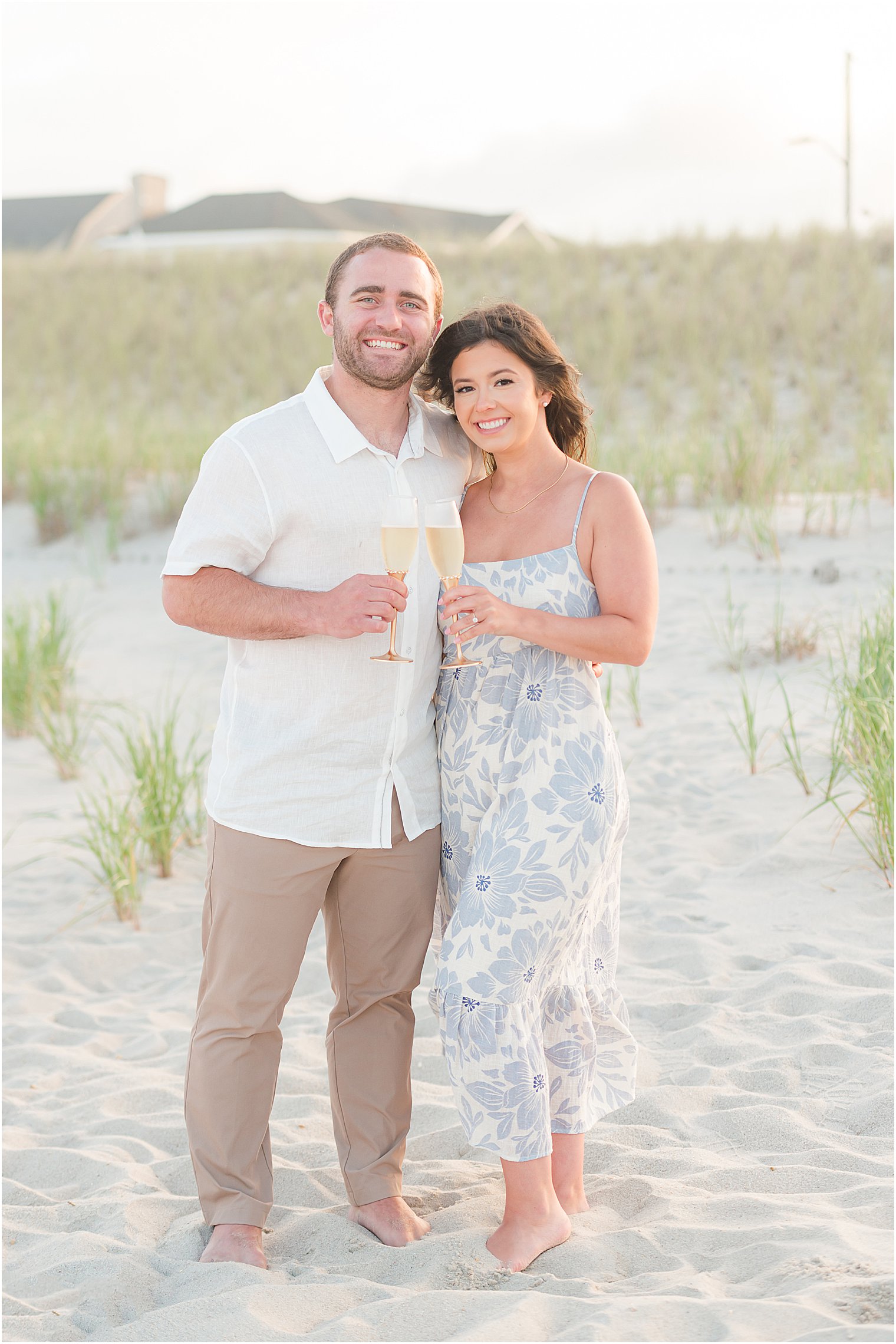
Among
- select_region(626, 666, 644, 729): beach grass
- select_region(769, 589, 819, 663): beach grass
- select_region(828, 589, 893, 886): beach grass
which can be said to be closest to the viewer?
select_region(828, 589, 893, 886): beach grass

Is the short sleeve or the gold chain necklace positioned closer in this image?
the short sleeve

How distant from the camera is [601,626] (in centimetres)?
250

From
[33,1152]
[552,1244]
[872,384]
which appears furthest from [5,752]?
[872,384]

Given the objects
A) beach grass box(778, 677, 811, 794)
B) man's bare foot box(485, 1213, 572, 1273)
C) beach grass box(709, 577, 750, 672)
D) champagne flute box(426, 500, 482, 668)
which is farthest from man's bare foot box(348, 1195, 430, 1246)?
beach grass box(709, 577, 750, 672)

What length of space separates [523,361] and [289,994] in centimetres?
147

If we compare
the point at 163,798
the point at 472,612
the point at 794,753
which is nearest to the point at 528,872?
the point at 472,612


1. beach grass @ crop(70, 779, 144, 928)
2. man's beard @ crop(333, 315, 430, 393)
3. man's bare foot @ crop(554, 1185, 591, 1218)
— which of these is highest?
man's beard @ crop(333, 315, 430, 393)

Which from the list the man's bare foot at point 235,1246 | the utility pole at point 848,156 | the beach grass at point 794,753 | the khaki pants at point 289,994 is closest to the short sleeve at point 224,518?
the khaki pants at point 289,994

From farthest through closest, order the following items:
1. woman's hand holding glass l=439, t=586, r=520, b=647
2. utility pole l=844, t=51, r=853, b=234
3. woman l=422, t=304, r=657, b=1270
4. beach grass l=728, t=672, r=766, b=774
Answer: utility pole l=844, t=51, r=853, b=234 → beach grass l=728, t=672, r=766, b=774 → woman l=422, t=304, r=657, b=1270 → woman's hand holding glass l=439, t=586, r=520, b=647

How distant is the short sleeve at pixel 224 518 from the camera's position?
2.52 m

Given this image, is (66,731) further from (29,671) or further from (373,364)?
(373,364)

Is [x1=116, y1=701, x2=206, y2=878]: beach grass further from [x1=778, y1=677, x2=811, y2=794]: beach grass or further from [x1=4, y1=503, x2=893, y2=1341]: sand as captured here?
[x1=778, y1=677, x2=811, y2=794]: beach grass

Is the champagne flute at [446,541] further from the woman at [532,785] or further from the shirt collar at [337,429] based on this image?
the shirt collar at [337,429]

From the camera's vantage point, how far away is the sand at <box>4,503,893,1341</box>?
7.56 feet
